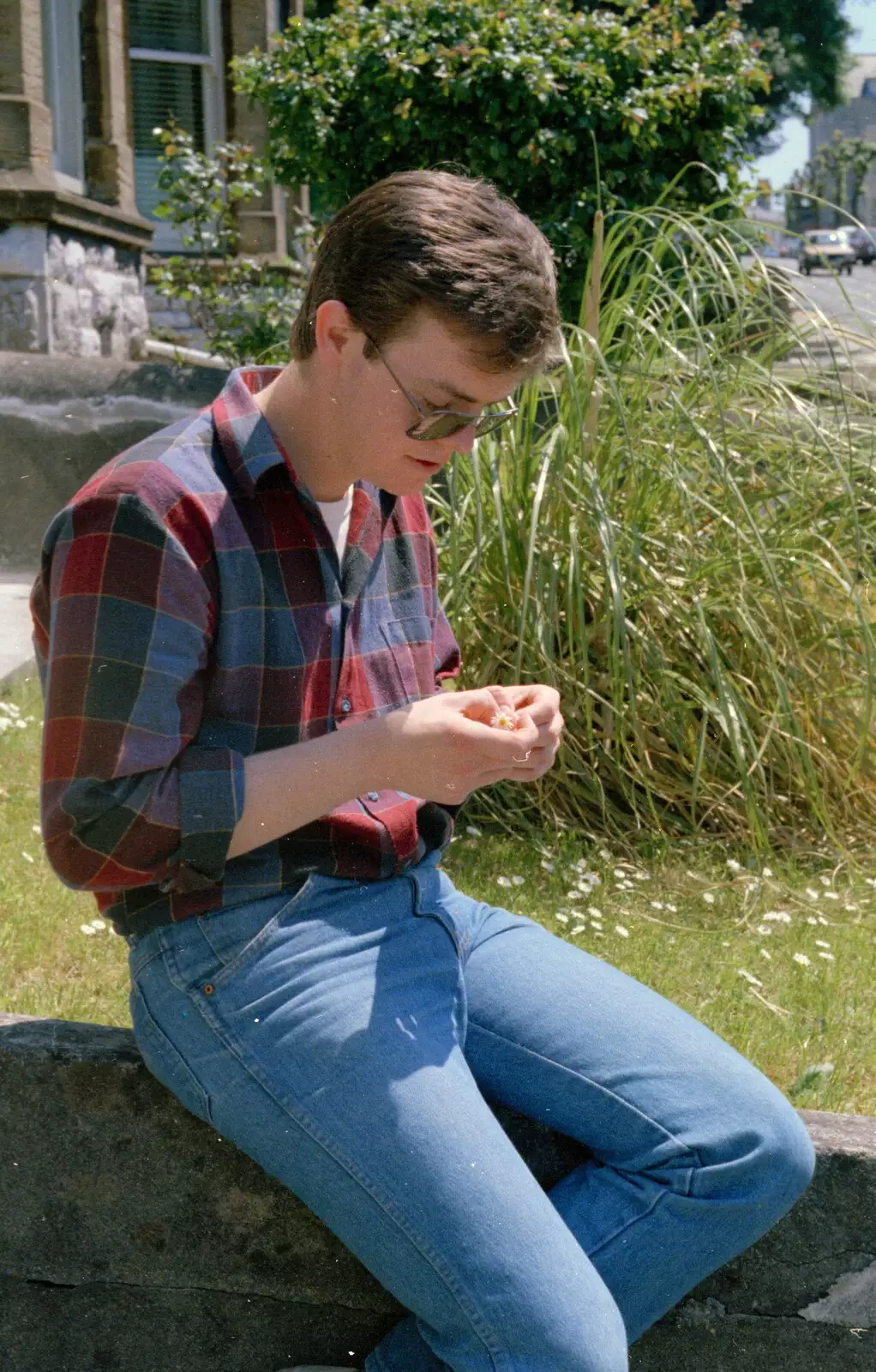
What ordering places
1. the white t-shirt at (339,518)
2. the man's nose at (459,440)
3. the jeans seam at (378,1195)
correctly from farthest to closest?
the white t-shirt at (339,518) < the man's nose at (459,440) < the jeans seam at (378,1195)

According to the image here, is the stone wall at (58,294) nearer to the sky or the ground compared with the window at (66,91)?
nearer to the ground

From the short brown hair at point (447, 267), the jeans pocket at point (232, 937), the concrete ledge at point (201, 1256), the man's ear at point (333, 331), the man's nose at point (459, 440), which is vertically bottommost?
the concrete ledge at point (201, 1256)

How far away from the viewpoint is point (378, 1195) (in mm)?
1607

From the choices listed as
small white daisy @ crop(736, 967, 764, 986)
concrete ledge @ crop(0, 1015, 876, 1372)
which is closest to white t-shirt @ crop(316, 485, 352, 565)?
concrete ledge @ crop(0, 1015, 876, 1372)

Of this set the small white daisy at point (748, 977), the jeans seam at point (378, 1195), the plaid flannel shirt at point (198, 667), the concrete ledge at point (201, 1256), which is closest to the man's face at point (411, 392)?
the plaid flannel shirt at point (198, 667)

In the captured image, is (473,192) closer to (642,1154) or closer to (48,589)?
(48,589)

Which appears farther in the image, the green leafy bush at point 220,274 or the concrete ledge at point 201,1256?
the green leafy bush at point 220,274

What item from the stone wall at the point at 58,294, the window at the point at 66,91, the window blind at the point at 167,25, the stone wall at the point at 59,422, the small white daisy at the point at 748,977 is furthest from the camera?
the window blind at the point at 167,25

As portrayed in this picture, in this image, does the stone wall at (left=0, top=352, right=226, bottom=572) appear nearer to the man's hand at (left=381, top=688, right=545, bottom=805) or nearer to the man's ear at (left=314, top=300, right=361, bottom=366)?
the man's ear at (left=314, top=300, right=361, bottom=366)

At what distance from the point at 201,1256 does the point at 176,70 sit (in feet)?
31.5

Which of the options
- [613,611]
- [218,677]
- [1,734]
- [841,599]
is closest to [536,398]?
[613,611]

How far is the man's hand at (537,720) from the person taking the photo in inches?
73.2

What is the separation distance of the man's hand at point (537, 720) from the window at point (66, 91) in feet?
24.2

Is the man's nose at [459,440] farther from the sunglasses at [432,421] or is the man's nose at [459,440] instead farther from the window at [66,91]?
the window at [66,91]
